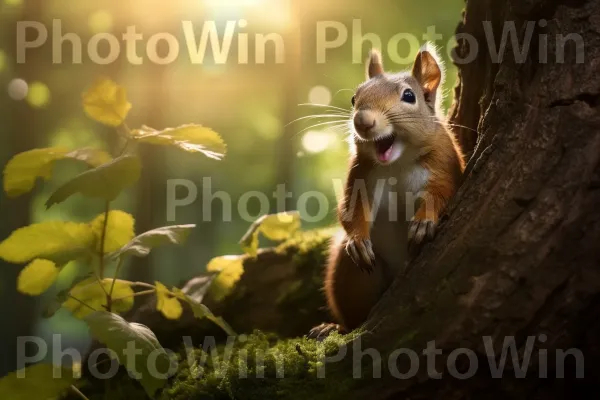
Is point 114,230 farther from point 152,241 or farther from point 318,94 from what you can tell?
point 318,94

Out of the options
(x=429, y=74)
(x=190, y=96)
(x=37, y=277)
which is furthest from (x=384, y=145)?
(x=190, y=96)

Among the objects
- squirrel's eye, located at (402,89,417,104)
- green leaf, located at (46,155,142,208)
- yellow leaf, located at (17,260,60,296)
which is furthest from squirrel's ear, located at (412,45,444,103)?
yellow leaf, located at (17,260,60,296)

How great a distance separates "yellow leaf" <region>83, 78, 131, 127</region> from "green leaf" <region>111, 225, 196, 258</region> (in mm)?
415

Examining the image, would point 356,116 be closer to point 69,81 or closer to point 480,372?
point 480,372

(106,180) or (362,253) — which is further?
(362,253)

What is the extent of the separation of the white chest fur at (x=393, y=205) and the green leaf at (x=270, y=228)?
0.42 meters

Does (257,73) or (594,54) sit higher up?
(257,73)

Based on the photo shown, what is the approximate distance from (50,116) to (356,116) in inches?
177

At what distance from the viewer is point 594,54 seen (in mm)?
1477

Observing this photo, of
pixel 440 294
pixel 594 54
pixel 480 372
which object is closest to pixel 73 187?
pixel 440 294

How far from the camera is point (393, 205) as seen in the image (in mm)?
2027

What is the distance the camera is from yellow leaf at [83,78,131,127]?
1.94m

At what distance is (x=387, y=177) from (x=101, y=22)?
4424 millimetres

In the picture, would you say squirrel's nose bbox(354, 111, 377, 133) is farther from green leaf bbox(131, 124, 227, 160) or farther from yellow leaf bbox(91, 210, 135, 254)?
yellow leaf bbox(91, 210, 135, 254)
